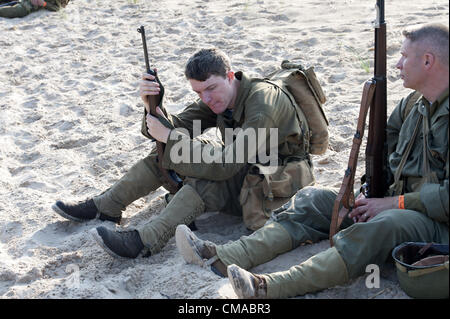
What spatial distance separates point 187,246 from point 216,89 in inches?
39.2

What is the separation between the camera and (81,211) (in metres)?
3.97

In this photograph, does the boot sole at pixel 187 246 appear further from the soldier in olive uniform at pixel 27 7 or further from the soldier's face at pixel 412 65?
the soldier in olive uniform at pixel 27 7

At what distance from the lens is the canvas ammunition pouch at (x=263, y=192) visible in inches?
137

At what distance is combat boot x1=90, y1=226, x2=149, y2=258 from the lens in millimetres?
3381

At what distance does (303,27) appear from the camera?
22.7 ft

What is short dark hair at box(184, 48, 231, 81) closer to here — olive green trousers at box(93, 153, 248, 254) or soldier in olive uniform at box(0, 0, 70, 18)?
olive green trousers at box(93, 153, 248, 254)

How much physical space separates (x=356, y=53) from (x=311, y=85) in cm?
242

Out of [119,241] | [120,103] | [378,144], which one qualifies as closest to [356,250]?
[378,144]

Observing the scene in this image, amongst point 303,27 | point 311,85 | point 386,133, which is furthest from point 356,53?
point 386,133

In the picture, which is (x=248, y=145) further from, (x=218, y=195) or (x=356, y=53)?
(x=356, y=53)

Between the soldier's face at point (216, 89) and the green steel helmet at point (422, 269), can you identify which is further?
the soldier's face at point (216, 89)

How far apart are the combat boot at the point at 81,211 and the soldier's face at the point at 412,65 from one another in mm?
2139

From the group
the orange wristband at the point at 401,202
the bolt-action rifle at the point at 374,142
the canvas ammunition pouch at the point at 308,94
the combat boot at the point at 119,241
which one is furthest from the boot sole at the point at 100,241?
the orange wristband at the point at 401,202
